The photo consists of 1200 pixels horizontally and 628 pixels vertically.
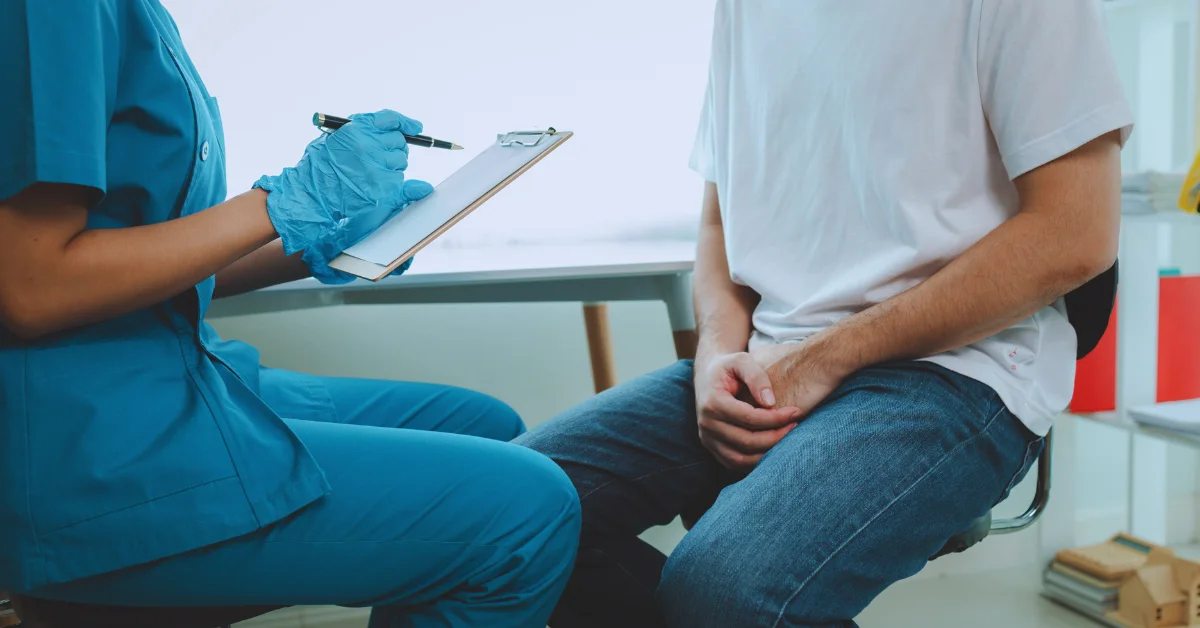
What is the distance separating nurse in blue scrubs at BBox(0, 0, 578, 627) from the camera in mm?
636

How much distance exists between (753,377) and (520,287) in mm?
531

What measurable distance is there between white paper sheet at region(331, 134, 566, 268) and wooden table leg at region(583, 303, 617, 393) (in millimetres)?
735

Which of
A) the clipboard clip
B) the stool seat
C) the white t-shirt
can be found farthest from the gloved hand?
the white t-shirt

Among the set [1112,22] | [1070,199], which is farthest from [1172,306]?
[1070,199]

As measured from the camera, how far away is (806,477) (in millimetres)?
758

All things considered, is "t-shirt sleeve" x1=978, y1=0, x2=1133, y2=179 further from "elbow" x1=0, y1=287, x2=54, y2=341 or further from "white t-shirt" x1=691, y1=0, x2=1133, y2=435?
"elbow" x1=0, y1=287, x2=54, y2=341

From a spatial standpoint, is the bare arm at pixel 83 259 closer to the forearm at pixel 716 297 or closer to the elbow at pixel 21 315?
the elbow at pixel 21 315

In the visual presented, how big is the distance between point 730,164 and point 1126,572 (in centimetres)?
119

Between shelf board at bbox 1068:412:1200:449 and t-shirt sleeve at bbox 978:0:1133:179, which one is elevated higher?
t-shirt sleeve at bbox 978:0:1133:179

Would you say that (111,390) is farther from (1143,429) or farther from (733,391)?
(1143,429)

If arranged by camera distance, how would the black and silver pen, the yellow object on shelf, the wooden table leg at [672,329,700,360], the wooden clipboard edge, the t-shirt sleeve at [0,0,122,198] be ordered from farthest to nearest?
the wooden table leg at [672,329,700,360]
the yellow object on shelf
the black and silver pen
the wooden clipboard edge
the t-shirt sleeve at [0,0,122,198]

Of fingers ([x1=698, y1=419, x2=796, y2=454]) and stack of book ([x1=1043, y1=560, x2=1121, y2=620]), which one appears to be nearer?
fingers ([x1=698, y1=419, x2=796, y2=454])

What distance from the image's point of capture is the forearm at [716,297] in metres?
1.05

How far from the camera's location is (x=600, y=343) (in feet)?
5.35
